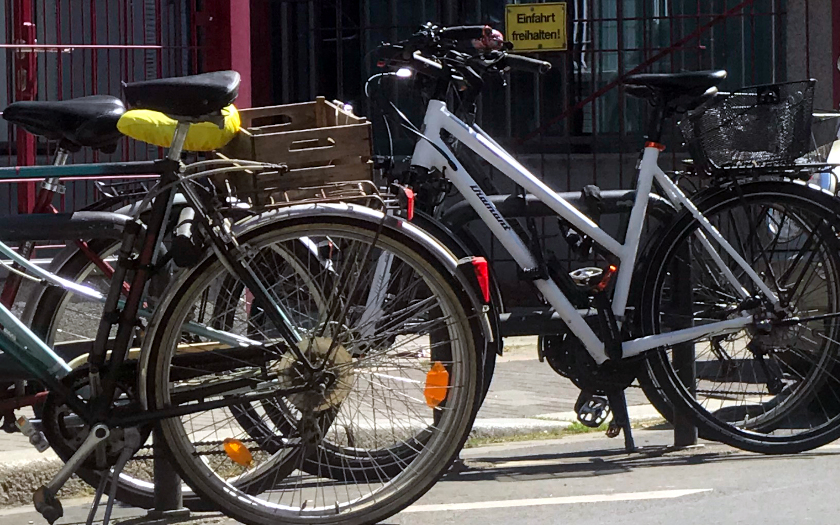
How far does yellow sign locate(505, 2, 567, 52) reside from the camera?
882cm

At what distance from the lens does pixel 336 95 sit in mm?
9641

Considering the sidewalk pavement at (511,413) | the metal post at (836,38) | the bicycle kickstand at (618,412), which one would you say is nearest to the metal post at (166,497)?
the sidewalk pavement at (511,413)

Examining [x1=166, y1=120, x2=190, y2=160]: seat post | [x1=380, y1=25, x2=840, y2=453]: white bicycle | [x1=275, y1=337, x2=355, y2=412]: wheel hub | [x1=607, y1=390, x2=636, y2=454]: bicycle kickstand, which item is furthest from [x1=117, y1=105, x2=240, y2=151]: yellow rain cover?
[x1=607, y1=390, x2=636, y2=454]: bicycle kickstand

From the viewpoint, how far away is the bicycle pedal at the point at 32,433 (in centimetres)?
362

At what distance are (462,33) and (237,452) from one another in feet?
5.90

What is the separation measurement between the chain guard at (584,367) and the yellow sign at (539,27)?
13.8 feet

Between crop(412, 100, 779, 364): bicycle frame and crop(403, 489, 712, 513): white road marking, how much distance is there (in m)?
0.53

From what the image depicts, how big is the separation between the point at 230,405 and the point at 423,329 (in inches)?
21.4

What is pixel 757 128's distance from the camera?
4.86 metres

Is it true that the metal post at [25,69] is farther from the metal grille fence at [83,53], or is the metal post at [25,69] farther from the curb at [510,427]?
the curb at [510,427]

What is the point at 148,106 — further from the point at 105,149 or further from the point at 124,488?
the point at 124,488

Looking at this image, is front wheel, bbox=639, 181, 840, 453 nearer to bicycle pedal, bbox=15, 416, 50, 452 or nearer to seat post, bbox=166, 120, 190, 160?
seat post, bbox=166, 120, 190, 160

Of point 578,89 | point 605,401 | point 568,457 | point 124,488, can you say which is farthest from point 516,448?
point 578,89

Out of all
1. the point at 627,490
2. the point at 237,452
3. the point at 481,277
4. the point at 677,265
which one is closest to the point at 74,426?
the point at 237,452
